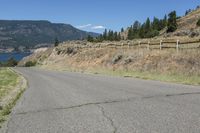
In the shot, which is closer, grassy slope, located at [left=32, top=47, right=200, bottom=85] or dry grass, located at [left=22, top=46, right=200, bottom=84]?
grassy slope, located at [left=32, top=47, right=200, bottom=85]

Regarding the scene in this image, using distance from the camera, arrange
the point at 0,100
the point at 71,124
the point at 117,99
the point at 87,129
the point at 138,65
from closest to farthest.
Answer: the point at 87,129 < the point at 71,124 < the point at 117,99 < the point at 0,100 < the point at 138,65

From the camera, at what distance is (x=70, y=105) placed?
1188cm

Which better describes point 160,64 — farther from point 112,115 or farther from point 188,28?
point 188,28

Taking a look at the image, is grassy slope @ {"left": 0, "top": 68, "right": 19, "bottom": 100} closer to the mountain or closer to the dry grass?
the dry grass

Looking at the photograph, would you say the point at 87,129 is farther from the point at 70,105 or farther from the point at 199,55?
the point at 199,55

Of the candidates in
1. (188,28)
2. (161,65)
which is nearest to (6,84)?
(161,65)

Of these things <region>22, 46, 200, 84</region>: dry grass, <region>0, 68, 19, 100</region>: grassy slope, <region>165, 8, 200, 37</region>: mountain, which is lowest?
<region>0, 68, 19, 100</region>: grassy slope

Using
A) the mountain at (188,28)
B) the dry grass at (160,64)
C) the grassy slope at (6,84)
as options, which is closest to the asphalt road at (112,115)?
the grassy slope at (6,84)

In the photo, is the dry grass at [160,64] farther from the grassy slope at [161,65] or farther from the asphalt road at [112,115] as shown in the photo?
the asphalt road at [112,115]

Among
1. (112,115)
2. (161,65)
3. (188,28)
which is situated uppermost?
(188,28)

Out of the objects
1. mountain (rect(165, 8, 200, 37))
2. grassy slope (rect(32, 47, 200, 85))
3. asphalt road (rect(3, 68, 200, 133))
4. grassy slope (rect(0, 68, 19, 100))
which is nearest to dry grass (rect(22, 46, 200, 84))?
grassy slope (rect(32, 47, 200, 85))

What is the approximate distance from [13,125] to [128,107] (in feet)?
11.6

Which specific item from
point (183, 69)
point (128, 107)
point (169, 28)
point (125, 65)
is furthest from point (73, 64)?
point (128, 107)

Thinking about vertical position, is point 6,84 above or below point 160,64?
below
